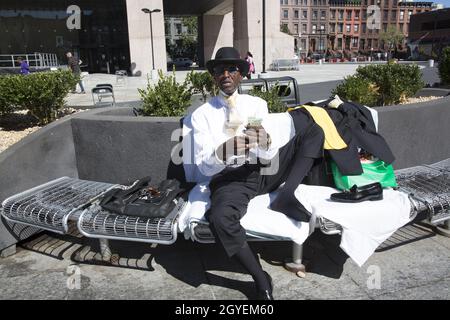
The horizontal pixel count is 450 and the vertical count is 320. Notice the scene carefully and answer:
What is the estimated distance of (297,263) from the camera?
10.7ft

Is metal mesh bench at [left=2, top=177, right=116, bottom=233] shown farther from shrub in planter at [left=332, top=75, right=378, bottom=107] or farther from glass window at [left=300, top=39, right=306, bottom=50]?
glass window at [left=300, top=39, right=306, bottom=50]

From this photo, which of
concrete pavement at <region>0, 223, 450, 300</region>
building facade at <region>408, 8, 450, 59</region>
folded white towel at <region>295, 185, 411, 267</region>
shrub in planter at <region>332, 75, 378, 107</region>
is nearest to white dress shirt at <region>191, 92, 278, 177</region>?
folded white towel at <region>295, 185, 411, 267</region>

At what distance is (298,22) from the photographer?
94.4m

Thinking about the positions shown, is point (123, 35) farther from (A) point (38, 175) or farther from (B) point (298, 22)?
(B) point (298, 22)

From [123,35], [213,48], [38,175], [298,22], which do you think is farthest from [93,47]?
[298,22]

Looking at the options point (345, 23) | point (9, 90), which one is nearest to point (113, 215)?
point (9, 90)

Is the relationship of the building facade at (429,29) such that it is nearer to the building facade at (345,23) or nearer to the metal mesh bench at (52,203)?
the building facade at (345,23)

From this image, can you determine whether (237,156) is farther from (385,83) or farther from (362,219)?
(385,83)

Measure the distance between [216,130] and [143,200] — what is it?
878 millimetres

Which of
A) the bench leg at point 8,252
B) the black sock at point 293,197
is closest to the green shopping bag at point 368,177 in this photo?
the black sock at point 293,197

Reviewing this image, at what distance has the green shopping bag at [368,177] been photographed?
340cm

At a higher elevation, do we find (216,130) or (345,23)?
(345,23)

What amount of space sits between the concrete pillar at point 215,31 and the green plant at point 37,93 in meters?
34.2

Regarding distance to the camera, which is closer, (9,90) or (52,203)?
(52,203)
